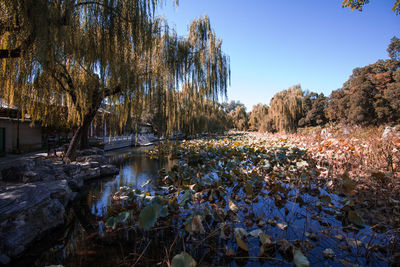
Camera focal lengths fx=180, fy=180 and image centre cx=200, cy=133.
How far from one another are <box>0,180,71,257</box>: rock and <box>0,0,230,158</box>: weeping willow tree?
1904mm

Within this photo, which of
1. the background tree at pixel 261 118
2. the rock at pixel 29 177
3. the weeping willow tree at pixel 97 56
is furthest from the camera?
the background tree at pixel 261 118

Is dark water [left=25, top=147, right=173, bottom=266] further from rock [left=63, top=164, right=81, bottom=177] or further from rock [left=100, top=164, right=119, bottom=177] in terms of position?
rock [left=100, top=164, right=119, bottom=177]

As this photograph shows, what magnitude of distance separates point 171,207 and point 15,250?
5.97ft

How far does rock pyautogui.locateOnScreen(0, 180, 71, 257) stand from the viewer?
83.6 inches

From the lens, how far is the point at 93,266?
192 centimetres

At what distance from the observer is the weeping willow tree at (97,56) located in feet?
8.18

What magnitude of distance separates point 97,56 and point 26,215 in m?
2.63

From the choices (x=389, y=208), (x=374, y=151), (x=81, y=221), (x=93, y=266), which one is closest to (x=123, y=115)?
(x=81, y=221)

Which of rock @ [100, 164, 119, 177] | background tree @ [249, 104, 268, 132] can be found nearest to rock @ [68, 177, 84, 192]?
rock @ [100, 164, 119, 177]

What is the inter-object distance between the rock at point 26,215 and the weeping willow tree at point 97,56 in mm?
1904

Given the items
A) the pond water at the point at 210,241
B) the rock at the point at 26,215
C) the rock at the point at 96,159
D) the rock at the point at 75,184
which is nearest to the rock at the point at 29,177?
the rock at the point at 75,184

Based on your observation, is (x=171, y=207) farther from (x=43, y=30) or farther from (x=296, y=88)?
(x=296, y=88)

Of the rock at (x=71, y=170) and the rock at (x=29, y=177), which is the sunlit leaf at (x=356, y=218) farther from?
the rock at (x=71, y=170)

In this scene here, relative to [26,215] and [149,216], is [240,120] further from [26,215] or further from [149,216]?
[149,216]
